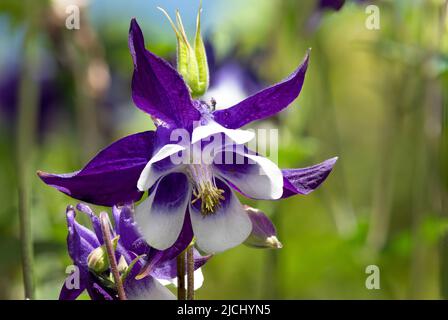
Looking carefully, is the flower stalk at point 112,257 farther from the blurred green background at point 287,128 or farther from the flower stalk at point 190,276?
the blurred green background at point 287,128

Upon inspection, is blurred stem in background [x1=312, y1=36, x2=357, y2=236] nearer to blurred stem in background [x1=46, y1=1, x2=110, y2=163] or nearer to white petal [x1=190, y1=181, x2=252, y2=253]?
blurred stem in background [x1=46, y1=1, x2=110, y2=163]

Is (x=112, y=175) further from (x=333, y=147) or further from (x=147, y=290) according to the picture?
(x=333, y=147)

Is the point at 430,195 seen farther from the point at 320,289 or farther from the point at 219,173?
the point at 219,173

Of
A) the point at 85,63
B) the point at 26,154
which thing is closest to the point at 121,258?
the point at 26,154

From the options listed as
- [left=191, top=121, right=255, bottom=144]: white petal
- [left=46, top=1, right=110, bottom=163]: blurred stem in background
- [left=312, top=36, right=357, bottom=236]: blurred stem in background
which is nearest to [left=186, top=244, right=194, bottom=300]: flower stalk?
[left=191, top=121, right=255, bottom=144]: white petal

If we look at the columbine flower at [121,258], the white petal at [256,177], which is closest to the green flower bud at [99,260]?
the columbine flower at [121,258]

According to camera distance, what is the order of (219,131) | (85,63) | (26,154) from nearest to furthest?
1. (219,131)
2. (26,154)
3. (85,63)

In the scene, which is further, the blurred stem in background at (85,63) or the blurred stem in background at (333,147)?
the blurred stem in background at (333,147)
